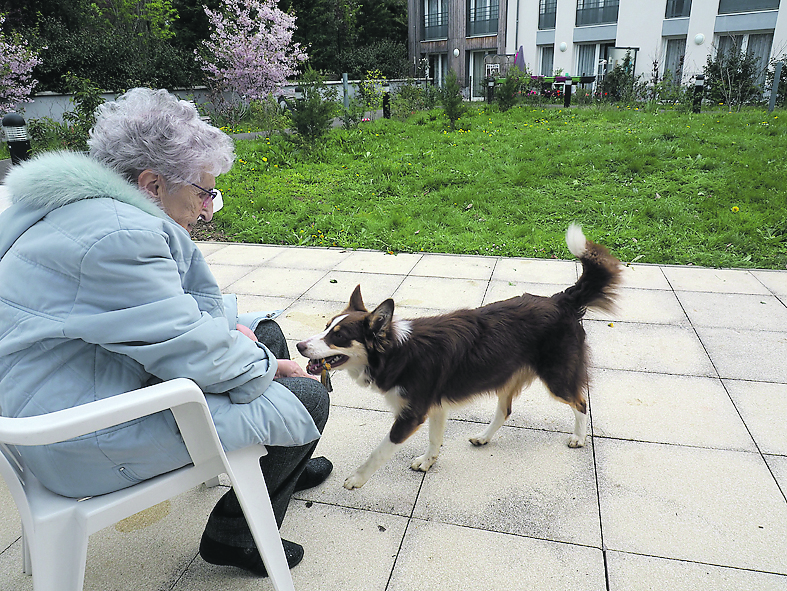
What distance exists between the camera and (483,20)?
90.9 ft

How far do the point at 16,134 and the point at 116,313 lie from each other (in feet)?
16.3

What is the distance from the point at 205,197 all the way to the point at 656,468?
2425mm

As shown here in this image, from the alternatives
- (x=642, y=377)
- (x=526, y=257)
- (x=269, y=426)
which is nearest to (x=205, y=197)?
(x=269, y=426)

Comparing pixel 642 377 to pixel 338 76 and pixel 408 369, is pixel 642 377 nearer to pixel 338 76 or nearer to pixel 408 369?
pixel 408 369

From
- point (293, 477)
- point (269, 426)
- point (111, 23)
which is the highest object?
point (111, 23)

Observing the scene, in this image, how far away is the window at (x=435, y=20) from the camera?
29656mm

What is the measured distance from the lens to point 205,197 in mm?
1944

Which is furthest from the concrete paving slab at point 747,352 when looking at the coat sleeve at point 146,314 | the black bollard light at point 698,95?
the black bollard light at point 698,95

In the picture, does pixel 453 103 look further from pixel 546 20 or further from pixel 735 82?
pixel 546 20

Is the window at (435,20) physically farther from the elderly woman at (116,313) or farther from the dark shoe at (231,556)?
the dark shoe at (231,556)

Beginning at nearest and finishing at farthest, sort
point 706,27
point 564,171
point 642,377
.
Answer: point 642,377
point 564,171
point 706,27

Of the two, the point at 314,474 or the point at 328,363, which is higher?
the point at 328,363

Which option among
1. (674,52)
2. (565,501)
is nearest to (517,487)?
(565,501)

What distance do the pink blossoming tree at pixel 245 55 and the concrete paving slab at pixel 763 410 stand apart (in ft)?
52.1
